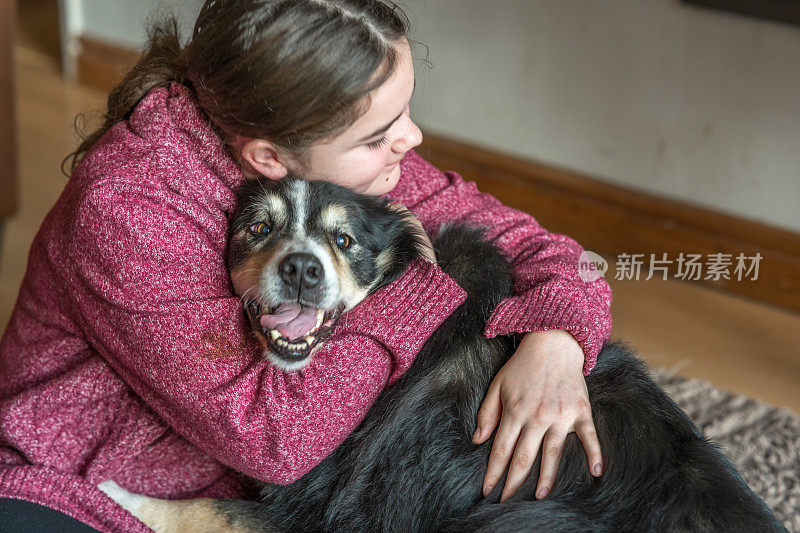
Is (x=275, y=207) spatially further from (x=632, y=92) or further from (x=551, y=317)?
(x=632, y=92)

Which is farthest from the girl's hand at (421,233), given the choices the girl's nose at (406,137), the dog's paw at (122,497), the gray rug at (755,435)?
the gray rug at (755,435)

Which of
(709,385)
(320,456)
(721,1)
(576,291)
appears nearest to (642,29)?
(721,1)

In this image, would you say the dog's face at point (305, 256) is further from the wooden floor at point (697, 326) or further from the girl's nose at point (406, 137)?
the wooden floor at point (697, 326)

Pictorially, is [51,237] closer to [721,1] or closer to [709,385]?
[709,385]

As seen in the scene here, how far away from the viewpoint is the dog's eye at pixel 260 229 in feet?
4.23

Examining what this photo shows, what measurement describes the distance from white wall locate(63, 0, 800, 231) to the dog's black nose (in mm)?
1177

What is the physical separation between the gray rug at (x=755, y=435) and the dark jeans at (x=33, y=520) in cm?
124

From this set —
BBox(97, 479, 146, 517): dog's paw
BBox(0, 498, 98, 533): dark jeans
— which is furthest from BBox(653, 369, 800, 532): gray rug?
BBox(0, 498, 98, 533): dark jeans

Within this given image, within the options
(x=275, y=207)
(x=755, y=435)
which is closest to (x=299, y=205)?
(x=275, y=207)

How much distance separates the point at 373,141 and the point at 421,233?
0.18 metres

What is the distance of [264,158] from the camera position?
50.5 inches

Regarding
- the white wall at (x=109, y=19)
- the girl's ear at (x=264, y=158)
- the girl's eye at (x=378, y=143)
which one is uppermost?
the girl's eye at (x=378, y=143)

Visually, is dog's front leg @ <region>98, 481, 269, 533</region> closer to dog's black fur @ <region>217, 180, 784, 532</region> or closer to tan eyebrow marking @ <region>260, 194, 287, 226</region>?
dog's black fur @ <region>217, 180, 784, 532</region>

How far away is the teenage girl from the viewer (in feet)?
3.86
